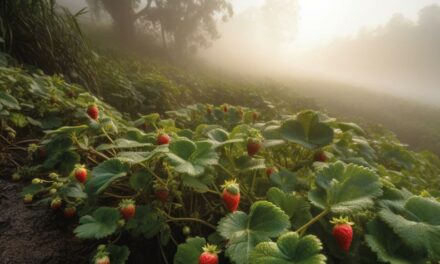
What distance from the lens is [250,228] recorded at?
116 centimetres

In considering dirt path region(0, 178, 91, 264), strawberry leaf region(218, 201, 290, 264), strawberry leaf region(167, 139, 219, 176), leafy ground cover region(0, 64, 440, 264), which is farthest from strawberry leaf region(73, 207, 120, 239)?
strawberry leaf region(218, 201, 290, 264)

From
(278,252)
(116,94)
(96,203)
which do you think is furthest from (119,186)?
(116,94)

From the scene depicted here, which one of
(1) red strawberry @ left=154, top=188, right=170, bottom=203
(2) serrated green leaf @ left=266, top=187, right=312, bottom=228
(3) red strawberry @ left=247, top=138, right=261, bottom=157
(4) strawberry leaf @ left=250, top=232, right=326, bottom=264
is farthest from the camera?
(3) red strawberry @ left=247, top=138, right=261, bottom=157

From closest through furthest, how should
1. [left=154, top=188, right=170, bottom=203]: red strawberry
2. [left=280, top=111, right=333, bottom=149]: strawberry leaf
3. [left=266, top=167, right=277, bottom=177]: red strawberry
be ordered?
[left=154, top=188, right=170, bottom=203]: red strawberry → [left=266, top=167, right=277, bottom=177]: red strawberry → [left=280, top=111, right=333, bottom=149]: strawberry leaf

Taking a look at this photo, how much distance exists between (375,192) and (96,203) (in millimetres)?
1337

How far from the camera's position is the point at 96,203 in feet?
5.31

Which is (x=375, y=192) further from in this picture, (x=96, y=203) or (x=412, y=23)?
(x=412, y=23)

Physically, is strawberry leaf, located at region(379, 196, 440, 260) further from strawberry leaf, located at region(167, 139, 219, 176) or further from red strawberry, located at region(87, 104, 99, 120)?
red strawberry, located at region(87, 104, 99, 120)

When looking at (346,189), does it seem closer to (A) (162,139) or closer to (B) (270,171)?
(B) (270,171)

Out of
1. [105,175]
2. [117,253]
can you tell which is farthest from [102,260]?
[105,175]

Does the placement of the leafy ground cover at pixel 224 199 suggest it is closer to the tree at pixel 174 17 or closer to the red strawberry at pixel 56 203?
the red strawberry at pixel 56 203

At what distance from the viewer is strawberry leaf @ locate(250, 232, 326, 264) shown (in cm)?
94

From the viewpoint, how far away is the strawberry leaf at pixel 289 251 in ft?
3.09

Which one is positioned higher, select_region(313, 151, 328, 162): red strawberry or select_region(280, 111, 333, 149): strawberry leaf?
select_region(280, 111, 333, 149): strawberry leaf
